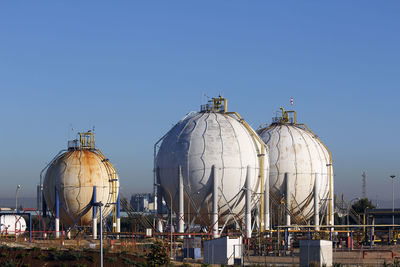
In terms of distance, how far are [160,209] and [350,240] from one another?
1749 centimetres

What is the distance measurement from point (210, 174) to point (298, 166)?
16.0m

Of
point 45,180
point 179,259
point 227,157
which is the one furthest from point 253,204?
point 45,180

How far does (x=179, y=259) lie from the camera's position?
47219 mm

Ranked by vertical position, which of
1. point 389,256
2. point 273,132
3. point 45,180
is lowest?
point 389,256

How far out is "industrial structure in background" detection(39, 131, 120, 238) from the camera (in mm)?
65062

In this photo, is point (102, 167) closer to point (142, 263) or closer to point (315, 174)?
point (315, 174)

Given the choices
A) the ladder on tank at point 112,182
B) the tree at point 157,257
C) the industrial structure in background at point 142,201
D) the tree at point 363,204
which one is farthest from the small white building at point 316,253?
the industrial structure in background at point 142,201

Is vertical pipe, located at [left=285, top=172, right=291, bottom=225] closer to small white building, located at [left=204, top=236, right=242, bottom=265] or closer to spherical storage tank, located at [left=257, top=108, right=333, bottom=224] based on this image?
spherical storage tank, located at [left=257, top=108, right=333, bottom=224]

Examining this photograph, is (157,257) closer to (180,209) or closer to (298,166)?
(180,209)

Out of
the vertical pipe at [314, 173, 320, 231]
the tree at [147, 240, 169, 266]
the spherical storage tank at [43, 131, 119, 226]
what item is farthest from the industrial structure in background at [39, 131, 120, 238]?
the tree at [147, 240, 169, 266]

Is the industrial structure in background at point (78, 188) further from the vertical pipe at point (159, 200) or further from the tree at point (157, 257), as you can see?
the tree at point (157, 257)

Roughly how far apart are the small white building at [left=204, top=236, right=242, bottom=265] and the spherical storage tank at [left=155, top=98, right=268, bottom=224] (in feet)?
37.5

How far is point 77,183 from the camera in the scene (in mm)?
65000

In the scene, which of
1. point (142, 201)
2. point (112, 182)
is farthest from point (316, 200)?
point (142, 201)
